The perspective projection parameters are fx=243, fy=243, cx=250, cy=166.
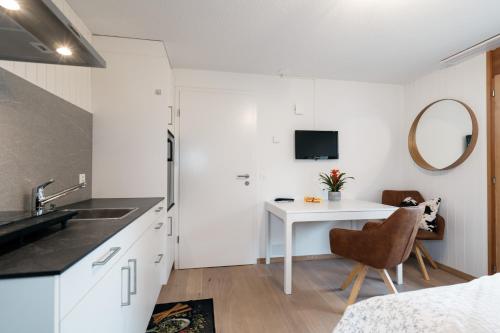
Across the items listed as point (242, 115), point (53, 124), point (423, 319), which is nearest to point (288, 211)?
point (242, 115)

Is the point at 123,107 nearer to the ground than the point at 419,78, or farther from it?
nearer to the ground

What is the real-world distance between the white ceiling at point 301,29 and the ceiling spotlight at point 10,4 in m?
1.09

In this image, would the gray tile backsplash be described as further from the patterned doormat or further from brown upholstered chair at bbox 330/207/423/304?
brown upholstered chair at bbox 330/207/423/304

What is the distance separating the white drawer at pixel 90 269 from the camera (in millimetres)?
692

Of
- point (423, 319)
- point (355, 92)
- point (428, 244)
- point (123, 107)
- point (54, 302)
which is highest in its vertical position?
point (355, 92)

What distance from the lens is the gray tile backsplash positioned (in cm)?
122

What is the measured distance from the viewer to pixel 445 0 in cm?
169

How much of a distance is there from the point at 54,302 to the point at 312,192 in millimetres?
2878

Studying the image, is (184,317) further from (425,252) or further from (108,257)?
Result: (425,252)

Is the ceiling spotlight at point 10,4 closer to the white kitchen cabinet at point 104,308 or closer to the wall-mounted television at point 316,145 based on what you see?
the white kitchen cabinet at point 104,308

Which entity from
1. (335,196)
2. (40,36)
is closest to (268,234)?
(335,196)

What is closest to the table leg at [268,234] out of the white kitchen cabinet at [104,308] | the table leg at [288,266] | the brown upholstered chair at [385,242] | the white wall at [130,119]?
the table leg at [288,266]

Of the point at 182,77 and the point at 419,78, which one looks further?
the point at 419,78

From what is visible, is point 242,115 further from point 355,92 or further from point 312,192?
point 355,92
